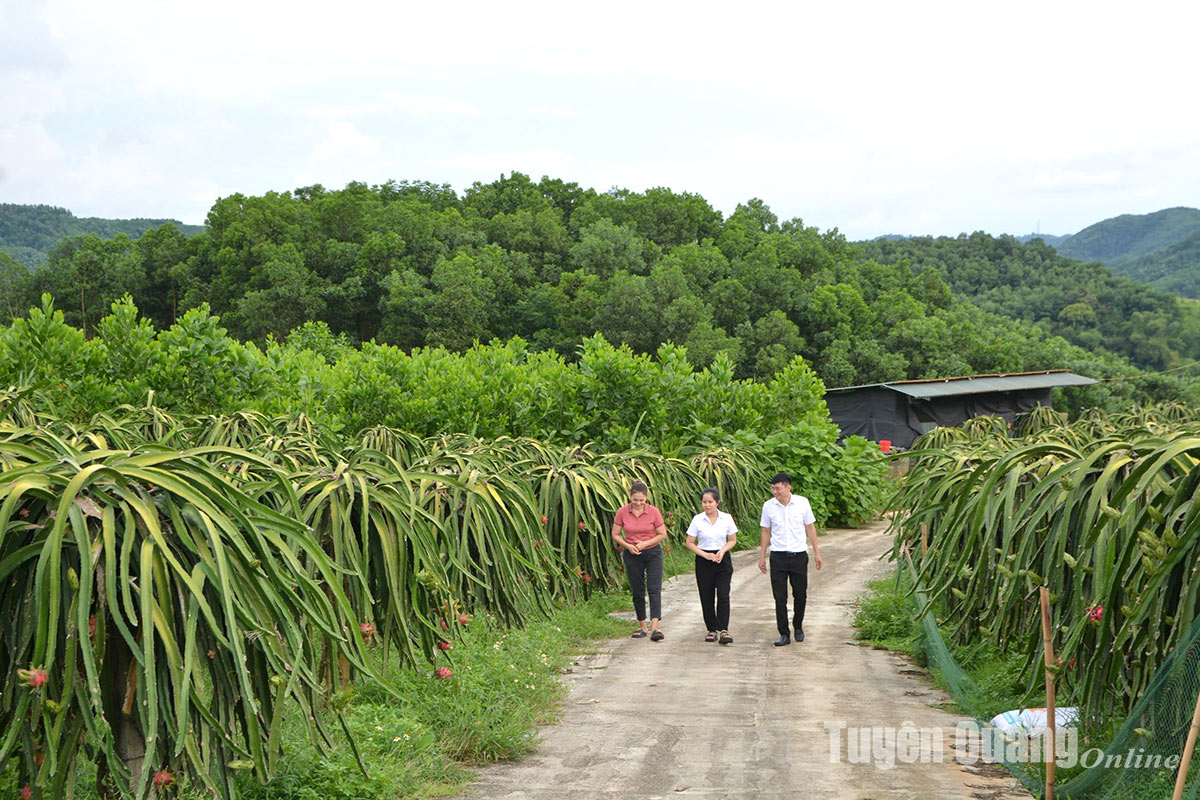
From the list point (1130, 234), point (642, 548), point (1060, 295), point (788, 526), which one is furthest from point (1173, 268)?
point (642, 548)

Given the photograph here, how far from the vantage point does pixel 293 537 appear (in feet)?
12.3

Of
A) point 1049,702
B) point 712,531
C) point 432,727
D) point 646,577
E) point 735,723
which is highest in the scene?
point 712,531

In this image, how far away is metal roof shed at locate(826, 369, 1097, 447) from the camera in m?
22.4

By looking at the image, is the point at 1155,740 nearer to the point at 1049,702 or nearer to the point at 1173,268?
the point at 1049,702

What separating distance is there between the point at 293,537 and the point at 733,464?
11.0 m

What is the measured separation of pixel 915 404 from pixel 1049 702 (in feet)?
61.6

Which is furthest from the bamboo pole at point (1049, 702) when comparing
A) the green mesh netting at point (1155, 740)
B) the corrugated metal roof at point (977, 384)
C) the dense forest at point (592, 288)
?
the dense forest at point (592, 288)

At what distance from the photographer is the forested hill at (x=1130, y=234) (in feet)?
363

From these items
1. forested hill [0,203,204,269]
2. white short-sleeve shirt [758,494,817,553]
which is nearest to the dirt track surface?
white short-sleeve shirt [758,494,817,553]

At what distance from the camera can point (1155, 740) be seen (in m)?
3.82

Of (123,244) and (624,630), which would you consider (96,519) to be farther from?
(123,244)

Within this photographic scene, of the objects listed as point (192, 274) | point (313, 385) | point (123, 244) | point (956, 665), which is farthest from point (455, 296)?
point (956, 665)

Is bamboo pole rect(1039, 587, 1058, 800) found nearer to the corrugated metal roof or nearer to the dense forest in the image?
the corrugated metal roof

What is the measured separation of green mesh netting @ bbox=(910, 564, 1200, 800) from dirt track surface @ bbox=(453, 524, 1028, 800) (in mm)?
483
